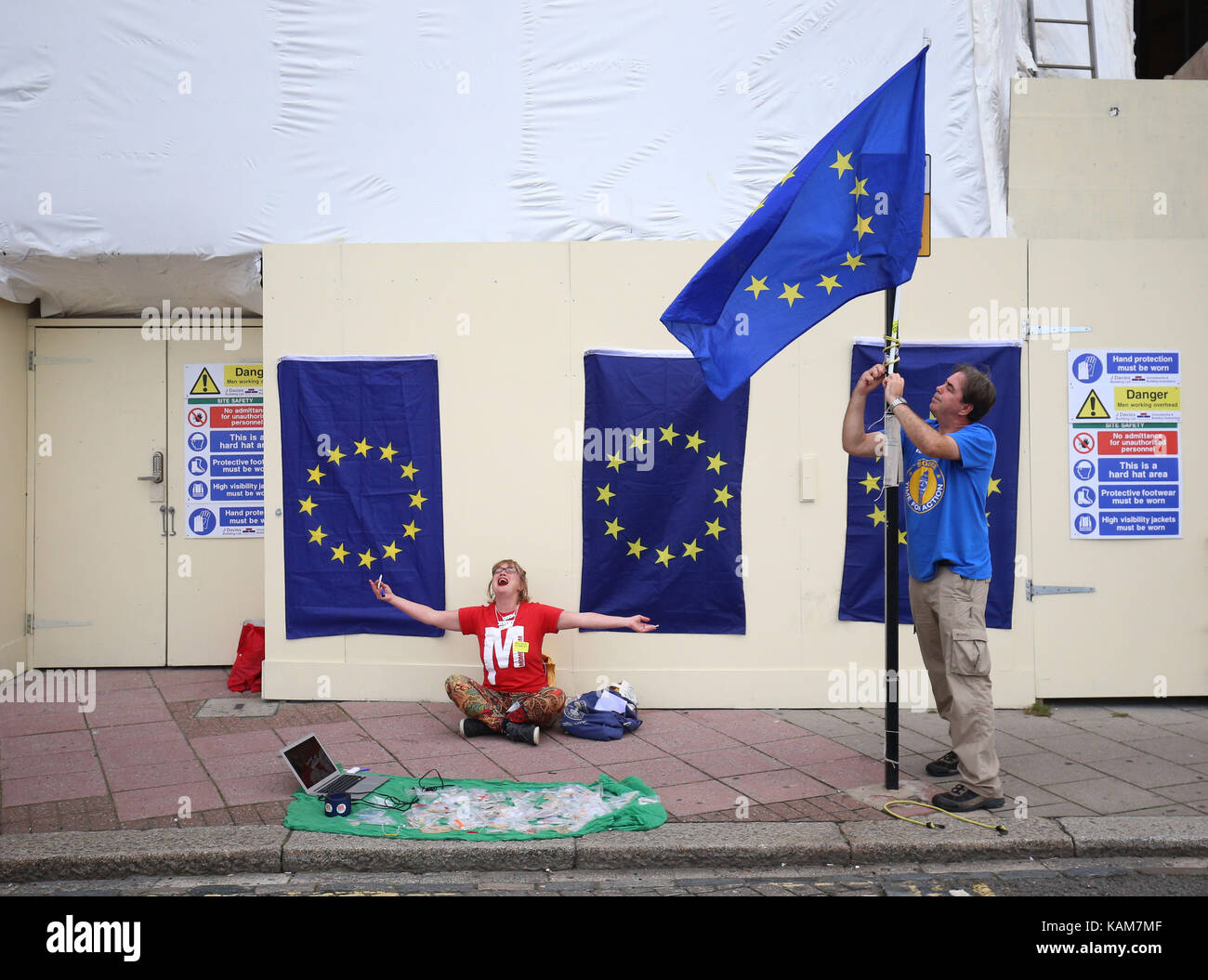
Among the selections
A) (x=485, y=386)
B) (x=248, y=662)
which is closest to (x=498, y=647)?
(x=485, y=386)

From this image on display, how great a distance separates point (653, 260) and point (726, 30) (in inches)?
79.8

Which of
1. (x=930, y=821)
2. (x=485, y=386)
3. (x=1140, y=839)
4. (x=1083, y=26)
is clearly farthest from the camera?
(x=1083, y=26)

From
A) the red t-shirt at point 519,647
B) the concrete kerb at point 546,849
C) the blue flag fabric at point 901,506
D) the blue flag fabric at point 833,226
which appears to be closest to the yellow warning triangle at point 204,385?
the red t-shirt at point 519,647

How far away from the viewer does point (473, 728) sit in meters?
6.21

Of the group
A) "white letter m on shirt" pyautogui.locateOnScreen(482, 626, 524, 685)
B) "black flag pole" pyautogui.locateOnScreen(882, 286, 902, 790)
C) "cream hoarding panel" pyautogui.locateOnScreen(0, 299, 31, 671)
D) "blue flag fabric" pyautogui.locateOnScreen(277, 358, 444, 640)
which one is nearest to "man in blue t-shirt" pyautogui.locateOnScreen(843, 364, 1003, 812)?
"black flag pole" pyautogui.locateOnScreen(882, 286, 902, 790)

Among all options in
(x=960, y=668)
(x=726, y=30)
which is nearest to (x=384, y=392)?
(x=726, y=30)

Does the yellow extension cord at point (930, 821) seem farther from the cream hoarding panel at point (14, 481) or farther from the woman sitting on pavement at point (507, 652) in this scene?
the cream hoarding panel at point (14, 481)

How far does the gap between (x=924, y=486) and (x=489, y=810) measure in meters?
2.80

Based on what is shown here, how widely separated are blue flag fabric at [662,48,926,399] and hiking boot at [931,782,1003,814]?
2376 mm

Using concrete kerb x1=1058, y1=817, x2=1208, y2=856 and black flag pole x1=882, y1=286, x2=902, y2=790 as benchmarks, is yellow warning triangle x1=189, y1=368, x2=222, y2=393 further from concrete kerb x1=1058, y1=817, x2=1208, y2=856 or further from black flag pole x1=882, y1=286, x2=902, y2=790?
concrete kerb x1=1058, y1=817, x2=1208, y2=856

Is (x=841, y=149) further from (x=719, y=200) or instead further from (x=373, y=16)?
(x=373, y=16)

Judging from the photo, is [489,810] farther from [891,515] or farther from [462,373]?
[462,373]

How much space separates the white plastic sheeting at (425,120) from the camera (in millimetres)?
7262

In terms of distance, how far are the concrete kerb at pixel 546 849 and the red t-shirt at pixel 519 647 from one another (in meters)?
1.82
